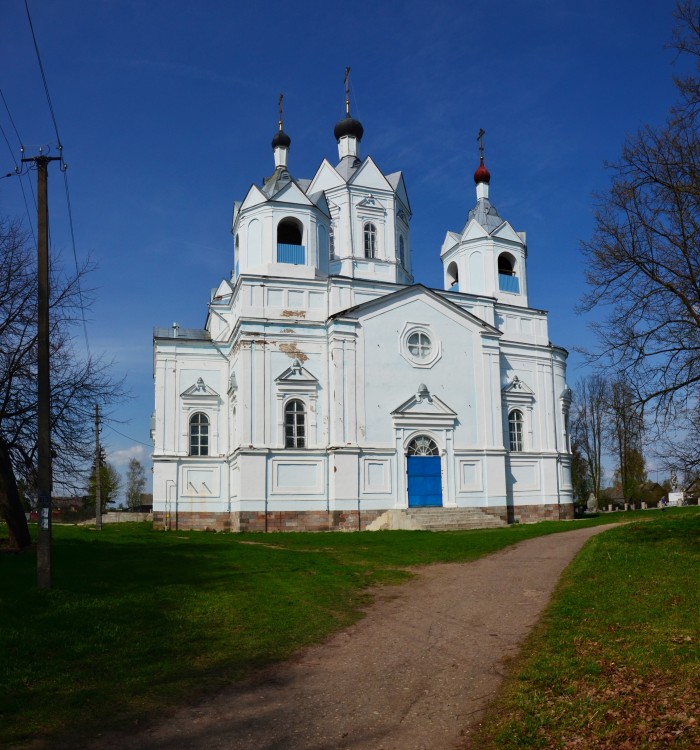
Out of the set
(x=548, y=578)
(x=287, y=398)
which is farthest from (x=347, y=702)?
(x=287, y=398)

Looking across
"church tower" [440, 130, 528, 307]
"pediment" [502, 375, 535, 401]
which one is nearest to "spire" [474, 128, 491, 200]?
"church tower" [440, 130, 528, 307]

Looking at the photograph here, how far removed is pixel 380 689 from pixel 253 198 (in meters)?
24.9

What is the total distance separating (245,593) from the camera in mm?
11648

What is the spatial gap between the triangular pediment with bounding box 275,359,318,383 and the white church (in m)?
0.05

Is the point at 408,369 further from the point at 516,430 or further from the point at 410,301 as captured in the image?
the point at 516,430

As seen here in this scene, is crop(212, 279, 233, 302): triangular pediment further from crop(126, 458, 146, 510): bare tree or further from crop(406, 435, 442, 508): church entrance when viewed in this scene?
crop(126, 458, 146, 510): bare tree

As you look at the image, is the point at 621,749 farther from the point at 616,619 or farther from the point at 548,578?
the point at 548,578

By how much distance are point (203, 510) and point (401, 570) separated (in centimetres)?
1546

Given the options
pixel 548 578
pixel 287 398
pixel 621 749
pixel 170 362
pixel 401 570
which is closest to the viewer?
pixel 621 749

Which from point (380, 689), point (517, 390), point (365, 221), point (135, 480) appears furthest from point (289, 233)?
point (135, 480)

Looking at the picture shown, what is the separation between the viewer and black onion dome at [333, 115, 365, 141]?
34000 mm

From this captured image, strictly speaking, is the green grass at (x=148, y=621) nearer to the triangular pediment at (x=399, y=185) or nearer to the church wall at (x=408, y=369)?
the church wall at (x=408, y=369)

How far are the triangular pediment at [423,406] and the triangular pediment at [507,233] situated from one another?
361 inches

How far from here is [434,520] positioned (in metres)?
26.8
